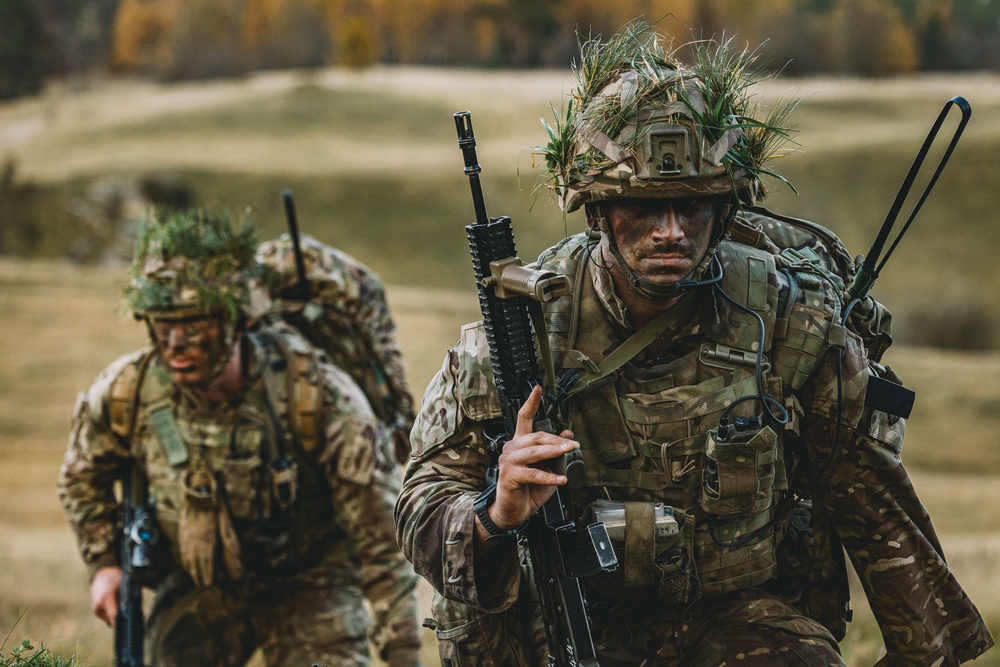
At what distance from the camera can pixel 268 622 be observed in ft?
24.1

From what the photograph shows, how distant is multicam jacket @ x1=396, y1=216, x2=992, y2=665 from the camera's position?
4301 millimetres

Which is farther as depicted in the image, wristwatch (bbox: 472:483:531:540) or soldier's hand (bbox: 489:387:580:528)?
wristwatch (bbox: 472:483:531:540)

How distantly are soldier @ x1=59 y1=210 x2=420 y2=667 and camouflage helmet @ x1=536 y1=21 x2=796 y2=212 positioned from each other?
9.39ft

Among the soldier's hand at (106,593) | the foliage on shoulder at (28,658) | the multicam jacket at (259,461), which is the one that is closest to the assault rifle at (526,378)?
the foliage on shoulder at (28,658)

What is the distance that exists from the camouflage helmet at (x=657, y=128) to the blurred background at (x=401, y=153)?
11.3 meters

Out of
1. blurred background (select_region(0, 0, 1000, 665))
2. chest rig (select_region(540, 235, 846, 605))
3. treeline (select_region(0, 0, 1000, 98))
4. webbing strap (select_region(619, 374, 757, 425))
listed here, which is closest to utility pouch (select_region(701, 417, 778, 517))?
chest rig (select_region(540, 235, 846, 605))

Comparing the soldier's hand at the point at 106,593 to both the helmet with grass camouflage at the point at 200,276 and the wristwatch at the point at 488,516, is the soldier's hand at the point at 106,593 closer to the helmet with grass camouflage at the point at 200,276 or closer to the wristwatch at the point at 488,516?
the helmet with grass camouflage at the point at 200,276

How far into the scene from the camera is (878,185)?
117 ft

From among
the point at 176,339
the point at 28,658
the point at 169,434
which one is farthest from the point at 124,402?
the point at 28,658

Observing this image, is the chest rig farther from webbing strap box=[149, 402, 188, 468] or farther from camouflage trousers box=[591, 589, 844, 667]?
webbing strap box=[149, 402, 188, 468]

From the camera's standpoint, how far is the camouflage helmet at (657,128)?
13.9ft

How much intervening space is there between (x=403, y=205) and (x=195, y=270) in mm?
29510

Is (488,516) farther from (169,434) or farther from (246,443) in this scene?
(169,434)

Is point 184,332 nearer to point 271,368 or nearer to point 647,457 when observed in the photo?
point 271,368
